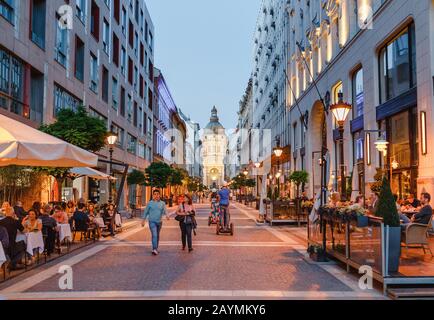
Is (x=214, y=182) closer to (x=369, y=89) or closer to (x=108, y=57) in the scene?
(x=108, y=57)

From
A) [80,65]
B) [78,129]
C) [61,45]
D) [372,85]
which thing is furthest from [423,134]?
[80,65]

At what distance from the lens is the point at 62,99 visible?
999 inches

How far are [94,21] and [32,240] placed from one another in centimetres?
2478

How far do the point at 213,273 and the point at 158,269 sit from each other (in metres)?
1.34

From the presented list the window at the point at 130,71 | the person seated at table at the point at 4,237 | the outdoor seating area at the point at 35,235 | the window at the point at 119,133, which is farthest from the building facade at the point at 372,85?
the window at the point at 130,71

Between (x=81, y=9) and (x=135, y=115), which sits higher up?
(x=81, y=9)

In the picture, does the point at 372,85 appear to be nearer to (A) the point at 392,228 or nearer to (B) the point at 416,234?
(B) the point at 416,234

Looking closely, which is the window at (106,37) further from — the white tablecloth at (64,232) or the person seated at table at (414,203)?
the person seated at table at (414,203)

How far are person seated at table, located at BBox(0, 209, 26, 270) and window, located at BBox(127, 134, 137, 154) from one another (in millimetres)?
34245

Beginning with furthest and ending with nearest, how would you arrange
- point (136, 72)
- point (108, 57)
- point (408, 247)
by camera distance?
point (136, 72) → point (108, 57) → point (408, 247)

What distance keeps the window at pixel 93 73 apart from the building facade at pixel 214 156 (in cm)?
15227

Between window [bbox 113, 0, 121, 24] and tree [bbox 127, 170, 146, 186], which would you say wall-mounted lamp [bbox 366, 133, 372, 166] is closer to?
tree [bbox 127, 170, 146, 186]

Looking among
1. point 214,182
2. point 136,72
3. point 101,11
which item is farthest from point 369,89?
point 214,182

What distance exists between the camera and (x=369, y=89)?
2444cm
